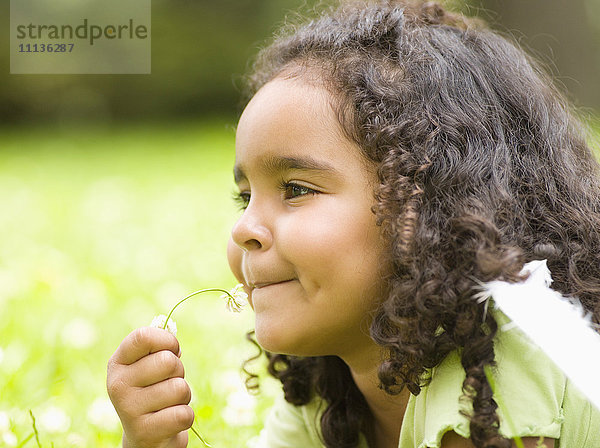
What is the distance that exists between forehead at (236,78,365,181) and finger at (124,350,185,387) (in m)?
0.38

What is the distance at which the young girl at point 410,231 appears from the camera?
4.19 feet

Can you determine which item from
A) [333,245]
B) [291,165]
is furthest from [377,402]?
[291,165]

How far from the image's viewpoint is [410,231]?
4.38ft

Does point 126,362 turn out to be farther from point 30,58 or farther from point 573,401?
point 30,58

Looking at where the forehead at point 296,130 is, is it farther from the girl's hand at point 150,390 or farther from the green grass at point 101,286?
the green grass at point 101,286

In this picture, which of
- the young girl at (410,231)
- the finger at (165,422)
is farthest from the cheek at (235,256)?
the finger at (165,422)

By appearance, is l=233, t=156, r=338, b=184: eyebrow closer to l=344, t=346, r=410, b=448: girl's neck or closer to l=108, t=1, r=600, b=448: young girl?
l=108, t=1, r=600, b=448: young girl

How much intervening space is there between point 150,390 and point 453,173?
66cm

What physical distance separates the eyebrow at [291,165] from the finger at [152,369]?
38 cm

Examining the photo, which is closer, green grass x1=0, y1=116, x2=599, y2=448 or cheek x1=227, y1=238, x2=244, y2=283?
cheek x1=227, y1=238, x2=244, y2=283

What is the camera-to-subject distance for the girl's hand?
4.65 ft

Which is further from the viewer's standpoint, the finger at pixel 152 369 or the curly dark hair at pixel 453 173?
the finger at pixel 152 369

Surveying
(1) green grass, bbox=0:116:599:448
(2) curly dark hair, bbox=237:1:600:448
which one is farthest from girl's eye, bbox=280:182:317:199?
(1) green grass, bbox=0:116:599:448

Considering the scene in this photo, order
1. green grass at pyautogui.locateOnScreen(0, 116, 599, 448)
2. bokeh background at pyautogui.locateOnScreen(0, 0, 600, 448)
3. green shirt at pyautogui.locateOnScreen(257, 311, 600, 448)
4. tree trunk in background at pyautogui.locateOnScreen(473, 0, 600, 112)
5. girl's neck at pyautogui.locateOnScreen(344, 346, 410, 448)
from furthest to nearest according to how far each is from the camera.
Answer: tree trunk in background at pyautogui.locateOnScreen(473, 0, 600, 112) → bokeh background at pyautogui.locateOnScreen(0, 0, 600, 448) → green grass at pyautogui.locateOnScreen(0, 116, 599, 448) → girl's neck at pyautogui.locateOnScreen(344, 346, 410, 448) → green shirt at pyautogui.locateOnScreen(257, 311, 600, 448)
